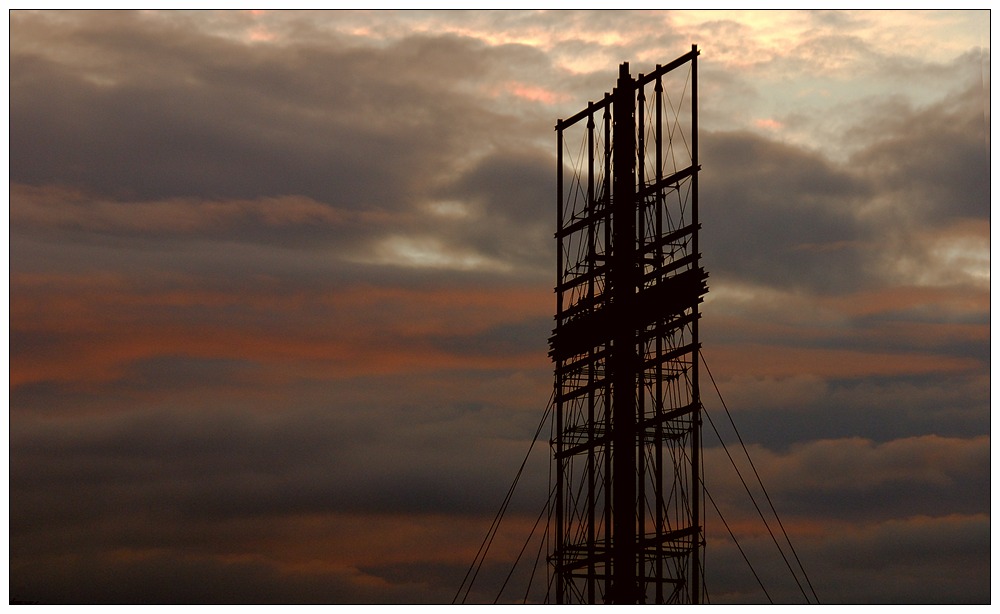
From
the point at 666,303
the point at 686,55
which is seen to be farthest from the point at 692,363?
the point at 686,55

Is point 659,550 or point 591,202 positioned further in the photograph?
point 591,202

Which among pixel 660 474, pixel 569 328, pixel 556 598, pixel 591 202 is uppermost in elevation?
pixel 591 202

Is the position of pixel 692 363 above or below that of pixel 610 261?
below

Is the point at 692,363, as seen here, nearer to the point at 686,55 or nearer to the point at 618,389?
the point at 618,389

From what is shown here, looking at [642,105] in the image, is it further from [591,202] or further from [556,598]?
[556,598]

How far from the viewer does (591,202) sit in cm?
7331

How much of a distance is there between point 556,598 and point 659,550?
188 inches

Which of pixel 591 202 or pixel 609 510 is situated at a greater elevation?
pixel 591 202

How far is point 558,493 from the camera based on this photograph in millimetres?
72688

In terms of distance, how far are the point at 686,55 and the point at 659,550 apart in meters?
18.4

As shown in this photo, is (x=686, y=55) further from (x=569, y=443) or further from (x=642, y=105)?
(x=569, y=443)

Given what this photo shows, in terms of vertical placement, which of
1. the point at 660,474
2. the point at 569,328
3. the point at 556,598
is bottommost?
the point at 556,598

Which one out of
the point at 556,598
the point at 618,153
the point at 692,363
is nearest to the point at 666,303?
the point at 692,363

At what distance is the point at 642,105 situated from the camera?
71.6m
